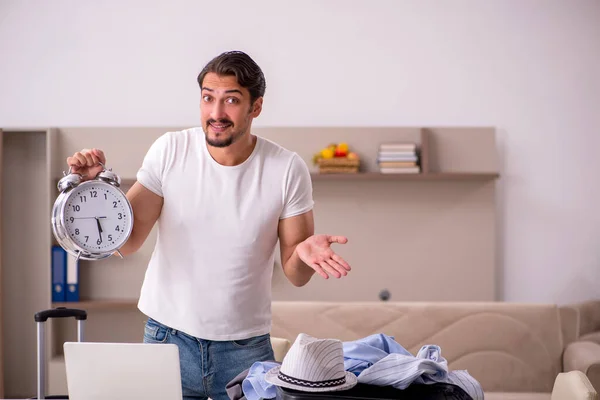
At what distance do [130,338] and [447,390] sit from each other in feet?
12.1

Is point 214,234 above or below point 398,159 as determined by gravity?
below

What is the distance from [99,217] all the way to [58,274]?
2.90 m

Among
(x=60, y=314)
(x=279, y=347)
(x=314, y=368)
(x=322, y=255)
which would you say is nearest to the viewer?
(x=314, y=368)

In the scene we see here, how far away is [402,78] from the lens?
507 centimetres

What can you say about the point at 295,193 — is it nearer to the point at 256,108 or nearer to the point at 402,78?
the point at 256,108

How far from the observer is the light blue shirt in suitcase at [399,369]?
5.54ft

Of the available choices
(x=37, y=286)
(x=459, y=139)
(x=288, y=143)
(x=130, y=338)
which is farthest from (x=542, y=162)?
(x=37, y=286)

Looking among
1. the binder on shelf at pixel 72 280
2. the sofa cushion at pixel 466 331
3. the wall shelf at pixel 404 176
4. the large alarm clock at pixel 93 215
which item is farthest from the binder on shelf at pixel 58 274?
the large alarm clock at pixel 93 215

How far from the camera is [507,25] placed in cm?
508

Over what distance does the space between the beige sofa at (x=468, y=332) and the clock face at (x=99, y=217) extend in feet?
6.39

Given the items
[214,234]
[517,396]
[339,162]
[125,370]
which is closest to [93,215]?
[214,234]

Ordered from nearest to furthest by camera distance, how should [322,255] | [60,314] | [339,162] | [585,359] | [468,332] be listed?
[322,255], [60,314], [585,359], [468,332], [339,162]

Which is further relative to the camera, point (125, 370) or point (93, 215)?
point (93, 215)

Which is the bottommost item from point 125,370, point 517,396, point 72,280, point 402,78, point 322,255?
point 517,396
